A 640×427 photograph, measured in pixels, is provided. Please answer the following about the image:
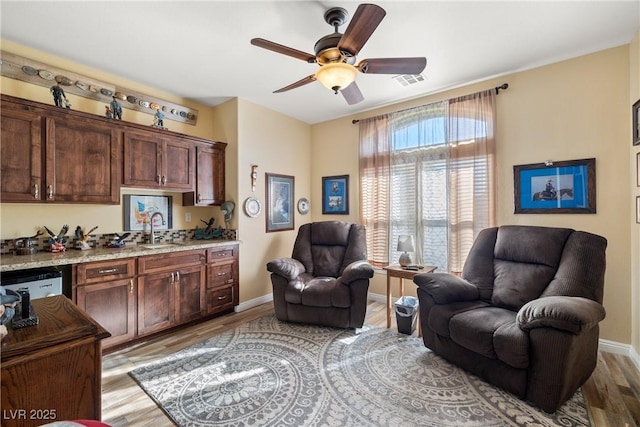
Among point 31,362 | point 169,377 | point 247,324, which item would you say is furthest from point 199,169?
point 31,362

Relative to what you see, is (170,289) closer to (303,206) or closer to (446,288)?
(303,206)

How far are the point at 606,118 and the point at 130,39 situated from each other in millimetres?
4322

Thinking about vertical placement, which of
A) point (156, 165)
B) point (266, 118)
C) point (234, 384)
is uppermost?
point (266, 118)

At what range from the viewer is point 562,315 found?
5.75 feet

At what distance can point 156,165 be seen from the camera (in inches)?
127

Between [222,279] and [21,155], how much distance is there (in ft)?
7.19

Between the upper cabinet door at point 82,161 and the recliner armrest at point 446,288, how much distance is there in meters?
3.14

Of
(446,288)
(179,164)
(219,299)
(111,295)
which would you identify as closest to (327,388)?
(446,288)

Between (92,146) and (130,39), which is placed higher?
(130,39)

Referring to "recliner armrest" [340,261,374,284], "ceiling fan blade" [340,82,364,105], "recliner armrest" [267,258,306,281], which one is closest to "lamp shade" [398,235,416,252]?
"recliner armrest" [340,261,374,284]

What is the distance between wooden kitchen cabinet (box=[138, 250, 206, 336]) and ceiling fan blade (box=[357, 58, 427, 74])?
264 centimetres

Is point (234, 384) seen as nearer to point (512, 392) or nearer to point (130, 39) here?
point (512, 392)

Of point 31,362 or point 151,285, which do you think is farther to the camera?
point 151,285

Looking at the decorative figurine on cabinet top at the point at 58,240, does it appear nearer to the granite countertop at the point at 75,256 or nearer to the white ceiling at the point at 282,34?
the granite countertop at the point at 75,256
